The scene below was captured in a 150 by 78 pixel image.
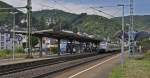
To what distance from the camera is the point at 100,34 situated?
611ft

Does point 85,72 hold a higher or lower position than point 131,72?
lower

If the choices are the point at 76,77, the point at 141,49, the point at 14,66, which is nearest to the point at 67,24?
the point at 141,49

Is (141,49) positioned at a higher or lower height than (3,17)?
lower

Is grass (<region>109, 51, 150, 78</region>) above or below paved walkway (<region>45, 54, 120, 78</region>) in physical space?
above

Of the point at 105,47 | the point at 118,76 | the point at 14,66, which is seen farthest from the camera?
the point at 105,47

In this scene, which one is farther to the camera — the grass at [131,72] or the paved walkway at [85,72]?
the paved walkway at [85,72]

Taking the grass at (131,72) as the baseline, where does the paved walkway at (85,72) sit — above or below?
below

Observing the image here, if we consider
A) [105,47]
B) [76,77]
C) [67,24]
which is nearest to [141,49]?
[105,47]

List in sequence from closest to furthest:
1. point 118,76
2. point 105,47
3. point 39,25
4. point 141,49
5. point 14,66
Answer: point 118,76 → point 14,66 → point 141,49 → point 105,47 → point 39,25

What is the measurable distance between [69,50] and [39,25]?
86.2 metres

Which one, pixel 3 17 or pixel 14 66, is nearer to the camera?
pixel 14 66

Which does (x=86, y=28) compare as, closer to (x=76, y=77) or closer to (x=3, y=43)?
(x=3, y=43)

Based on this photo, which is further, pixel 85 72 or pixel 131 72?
pixel 85 72

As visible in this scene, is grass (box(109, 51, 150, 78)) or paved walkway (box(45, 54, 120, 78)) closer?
grass (box(109, 51, 150, 78))
